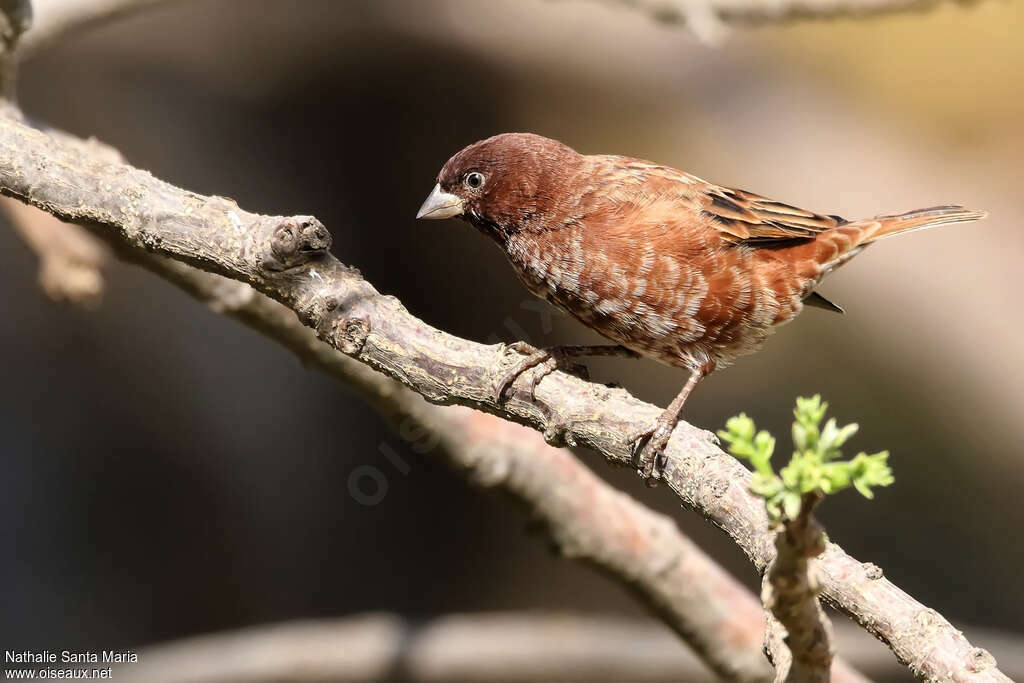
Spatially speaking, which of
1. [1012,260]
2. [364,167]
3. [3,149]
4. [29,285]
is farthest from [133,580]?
[1012,260]

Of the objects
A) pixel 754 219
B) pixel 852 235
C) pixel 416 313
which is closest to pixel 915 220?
pixel 852 235

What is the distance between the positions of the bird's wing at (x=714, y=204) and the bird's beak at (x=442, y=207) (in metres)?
0.56

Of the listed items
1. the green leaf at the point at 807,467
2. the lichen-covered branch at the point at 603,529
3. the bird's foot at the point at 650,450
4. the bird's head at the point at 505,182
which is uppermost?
the bird's head at the point at 505,182

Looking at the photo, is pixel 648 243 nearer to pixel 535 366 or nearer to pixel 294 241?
pixel 535 366

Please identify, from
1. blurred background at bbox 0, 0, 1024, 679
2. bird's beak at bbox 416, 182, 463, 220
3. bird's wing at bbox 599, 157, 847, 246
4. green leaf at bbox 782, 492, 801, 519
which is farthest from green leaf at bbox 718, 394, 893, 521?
blurred background at bbox 0, 0, 1024, 679

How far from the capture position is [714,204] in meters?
3.82

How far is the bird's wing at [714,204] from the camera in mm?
3748

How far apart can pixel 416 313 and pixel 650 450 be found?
443cm

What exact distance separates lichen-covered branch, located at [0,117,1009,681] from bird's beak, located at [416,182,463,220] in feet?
3.85

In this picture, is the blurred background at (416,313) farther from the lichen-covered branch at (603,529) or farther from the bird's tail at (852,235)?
the bird's tail at (852,235)

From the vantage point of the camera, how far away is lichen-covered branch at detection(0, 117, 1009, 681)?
2627mm

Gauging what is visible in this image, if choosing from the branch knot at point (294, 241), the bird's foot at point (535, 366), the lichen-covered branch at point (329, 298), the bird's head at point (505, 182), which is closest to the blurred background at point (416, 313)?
the bird's head at point (505, 182)

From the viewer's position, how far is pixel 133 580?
6559mm

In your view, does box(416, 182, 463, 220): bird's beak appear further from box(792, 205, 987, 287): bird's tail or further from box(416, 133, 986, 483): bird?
box(792, 205, 987, 287): bird's tail
